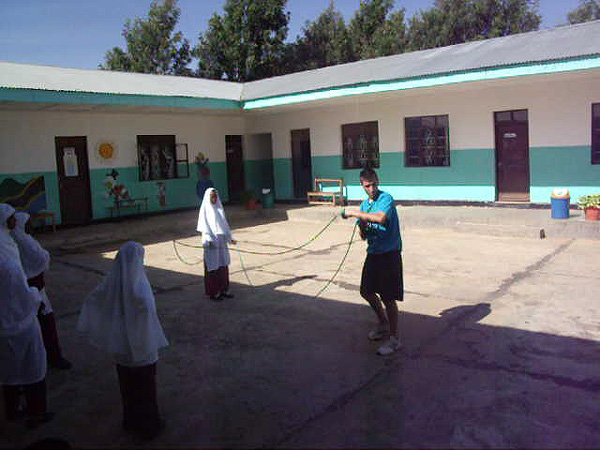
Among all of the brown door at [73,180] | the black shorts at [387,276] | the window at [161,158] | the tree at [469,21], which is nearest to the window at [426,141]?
the window at [161,158]

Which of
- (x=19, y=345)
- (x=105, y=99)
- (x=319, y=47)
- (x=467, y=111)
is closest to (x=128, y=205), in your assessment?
(x=105, y=99)

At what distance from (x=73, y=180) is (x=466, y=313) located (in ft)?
34.5

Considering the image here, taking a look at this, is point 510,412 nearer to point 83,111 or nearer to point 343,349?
point 343,349

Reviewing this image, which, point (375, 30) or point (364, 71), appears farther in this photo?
point (375, 30)

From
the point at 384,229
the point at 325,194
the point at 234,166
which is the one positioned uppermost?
the point at 234,166

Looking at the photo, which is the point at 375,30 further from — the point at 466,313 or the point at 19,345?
the point at 19,345

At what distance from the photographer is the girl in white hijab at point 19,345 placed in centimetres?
367

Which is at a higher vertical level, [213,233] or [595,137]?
[595,137]

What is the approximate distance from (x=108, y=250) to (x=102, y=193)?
3.39 m

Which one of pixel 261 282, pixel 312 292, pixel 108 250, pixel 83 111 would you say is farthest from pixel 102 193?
pixel 312 292

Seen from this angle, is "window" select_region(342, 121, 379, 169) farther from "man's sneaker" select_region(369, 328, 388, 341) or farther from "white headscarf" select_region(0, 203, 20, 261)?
"white headscarf" select_region(0, 203, 20, 261)

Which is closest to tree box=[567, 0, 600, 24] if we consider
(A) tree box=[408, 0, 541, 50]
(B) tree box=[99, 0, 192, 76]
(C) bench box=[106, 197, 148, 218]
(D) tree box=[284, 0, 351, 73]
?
(A) tree box=[408, 0, 541, 50]

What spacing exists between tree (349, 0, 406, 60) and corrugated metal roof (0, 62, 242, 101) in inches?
555

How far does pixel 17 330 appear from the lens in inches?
145
